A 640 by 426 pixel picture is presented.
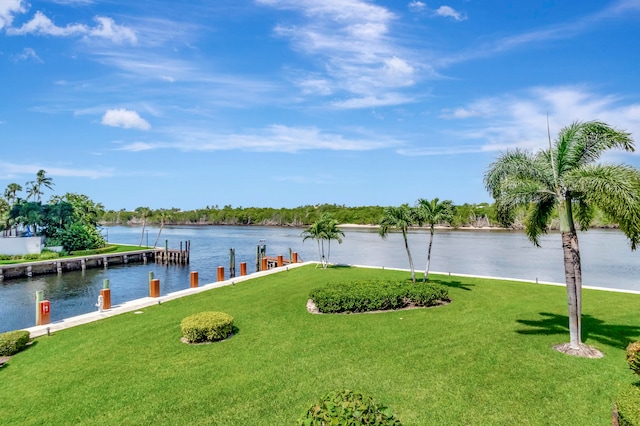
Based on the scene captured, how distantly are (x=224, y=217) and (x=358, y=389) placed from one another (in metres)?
165

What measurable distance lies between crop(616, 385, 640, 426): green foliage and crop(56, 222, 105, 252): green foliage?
4953 centimetres

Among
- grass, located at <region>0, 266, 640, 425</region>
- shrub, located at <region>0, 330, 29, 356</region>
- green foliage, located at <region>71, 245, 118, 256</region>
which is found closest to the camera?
grass, located at <region>0, 266, 640, 425</region>

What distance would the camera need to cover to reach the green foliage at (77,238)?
42969 millimetres

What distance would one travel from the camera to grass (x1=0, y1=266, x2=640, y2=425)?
7.10 meters

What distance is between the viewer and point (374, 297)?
13945 mm

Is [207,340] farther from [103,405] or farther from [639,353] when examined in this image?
[639,353]

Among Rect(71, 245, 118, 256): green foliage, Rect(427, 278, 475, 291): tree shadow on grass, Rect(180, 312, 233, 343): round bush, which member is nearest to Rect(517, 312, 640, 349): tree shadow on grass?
Rect(427, 278, 475, 291): tree shadow on grass

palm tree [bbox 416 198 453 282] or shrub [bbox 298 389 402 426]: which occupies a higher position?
palm tree [bbox 416 198 453 282]

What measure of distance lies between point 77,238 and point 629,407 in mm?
50014

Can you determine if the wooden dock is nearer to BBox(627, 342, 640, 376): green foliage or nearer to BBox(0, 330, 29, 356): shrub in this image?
BBox(0, 330, 29, 356): shrub

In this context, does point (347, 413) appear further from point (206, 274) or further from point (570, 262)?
point (206, 274)

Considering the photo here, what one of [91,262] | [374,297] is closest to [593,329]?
[374,297]

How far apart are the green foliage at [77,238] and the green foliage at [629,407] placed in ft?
163

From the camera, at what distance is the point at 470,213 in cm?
11088
